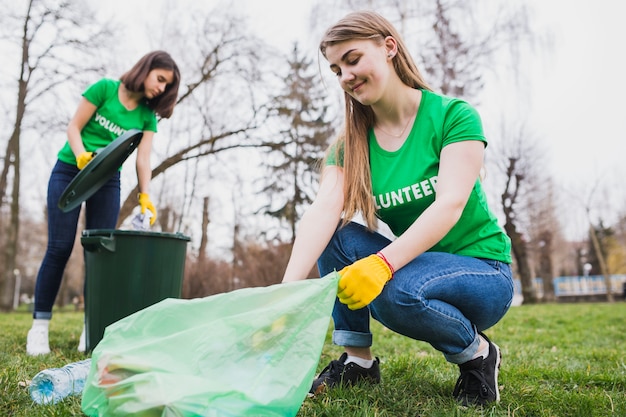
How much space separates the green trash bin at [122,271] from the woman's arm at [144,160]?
27.7 inches

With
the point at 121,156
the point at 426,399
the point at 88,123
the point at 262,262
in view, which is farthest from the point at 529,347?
the point at 262,262

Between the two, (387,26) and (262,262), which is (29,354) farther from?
(262,262)

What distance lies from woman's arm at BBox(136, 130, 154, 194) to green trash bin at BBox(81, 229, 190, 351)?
703mm

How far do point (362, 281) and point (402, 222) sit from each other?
529mm

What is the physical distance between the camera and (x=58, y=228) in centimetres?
266

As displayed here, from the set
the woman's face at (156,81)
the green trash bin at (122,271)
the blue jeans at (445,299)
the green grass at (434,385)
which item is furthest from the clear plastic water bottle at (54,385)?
the woman's face at (156,81)

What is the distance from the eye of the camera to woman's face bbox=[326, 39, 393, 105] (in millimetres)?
1572

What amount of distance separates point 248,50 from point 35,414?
9.79 metres

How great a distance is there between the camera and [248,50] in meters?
10.3

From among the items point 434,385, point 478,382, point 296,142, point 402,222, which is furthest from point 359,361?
point 296,142

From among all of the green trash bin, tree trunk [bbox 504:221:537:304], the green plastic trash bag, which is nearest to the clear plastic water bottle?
the green plastic trash bag

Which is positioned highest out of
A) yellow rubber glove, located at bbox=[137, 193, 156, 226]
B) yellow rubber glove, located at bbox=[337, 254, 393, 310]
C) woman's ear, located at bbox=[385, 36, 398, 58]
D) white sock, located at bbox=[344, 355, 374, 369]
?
woman's ear, located at bbox=[385, 36, 398, 58]

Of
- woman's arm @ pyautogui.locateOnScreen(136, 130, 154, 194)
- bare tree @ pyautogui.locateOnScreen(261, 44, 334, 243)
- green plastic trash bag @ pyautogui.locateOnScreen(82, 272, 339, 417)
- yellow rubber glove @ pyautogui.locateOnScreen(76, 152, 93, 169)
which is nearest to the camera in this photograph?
green plastic trash bag @ pyautogui.locateOnScreen(82, 272, 339, 417)

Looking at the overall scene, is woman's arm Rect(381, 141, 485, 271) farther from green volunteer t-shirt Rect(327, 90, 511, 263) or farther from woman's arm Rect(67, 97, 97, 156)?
woman's arm Rect(67, 97, 97, 156)
